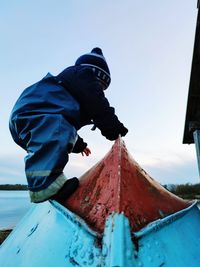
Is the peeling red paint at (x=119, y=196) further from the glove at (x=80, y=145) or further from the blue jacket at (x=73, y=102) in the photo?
the glove at (x=80, y=145)

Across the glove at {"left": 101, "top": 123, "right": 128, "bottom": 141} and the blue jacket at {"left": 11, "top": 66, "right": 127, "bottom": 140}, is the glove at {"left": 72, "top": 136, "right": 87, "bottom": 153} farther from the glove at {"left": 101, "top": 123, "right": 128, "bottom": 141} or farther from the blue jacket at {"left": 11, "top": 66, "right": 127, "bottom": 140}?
the glove at {"left": 101, "top": 123, "right": 128, "bottom": 141}

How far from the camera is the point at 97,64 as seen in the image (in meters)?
2.30

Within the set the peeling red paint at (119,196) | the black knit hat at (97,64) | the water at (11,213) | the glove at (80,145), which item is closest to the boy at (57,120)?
the black knit hat at (97,64)

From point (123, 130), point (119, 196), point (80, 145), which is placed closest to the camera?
point (119, 196)

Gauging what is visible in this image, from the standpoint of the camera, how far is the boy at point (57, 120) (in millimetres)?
1634

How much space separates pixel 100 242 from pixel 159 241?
0.81ft

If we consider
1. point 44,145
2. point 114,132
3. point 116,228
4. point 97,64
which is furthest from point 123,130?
point 116,228

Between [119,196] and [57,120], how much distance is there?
2.08 feet

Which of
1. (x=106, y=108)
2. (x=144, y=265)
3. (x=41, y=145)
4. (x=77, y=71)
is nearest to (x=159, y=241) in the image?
(x=144, y=265)

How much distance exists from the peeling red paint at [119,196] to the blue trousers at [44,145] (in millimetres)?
200

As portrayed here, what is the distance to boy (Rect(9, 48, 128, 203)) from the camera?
1.63m

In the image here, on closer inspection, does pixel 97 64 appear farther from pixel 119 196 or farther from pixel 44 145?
pixel 119 196

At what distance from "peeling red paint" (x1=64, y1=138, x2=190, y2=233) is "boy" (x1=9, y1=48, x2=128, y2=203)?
13 cm

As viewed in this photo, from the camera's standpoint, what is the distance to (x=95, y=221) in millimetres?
1354
